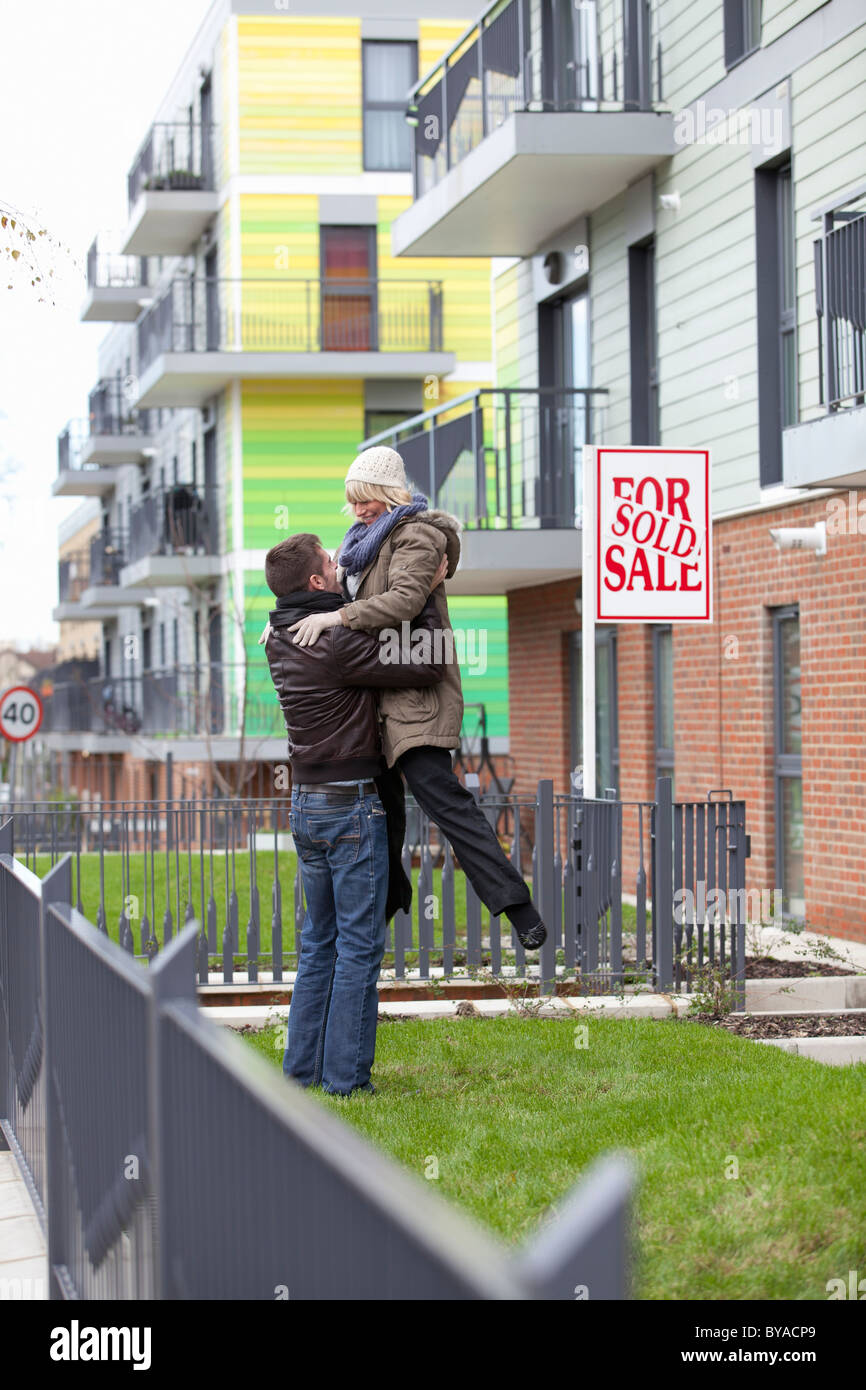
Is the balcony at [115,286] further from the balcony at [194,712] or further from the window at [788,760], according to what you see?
the window at [788,760]

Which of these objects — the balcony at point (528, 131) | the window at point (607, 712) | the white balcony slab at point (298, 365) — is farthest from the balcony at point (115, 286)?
the window at point (607, 712)

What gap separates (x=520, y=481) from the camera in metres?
19.1

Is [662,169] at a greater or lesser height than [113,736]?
greater

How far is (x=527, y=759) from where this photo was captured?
66.5 ft

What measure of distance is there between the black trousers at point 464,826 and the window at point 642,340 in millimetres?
10174

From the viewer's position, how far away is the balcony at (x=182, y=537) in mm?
31625

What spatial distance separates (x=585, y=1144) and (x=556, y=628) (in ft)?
Result: 43.7

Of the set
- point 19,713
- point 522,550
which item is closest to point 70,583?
point 19,713

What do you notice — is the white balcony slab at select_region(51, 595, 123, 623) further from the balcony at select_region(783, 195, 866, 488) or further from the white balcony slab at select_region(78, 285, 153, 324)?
the balcony at select_region(783, 195, 866, 488)

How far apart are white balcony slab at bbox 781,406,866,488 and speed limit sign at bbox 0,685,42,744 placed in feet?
50.7

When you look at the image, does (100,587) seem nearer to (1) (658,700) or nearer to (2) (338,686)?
(1) (658,700)
